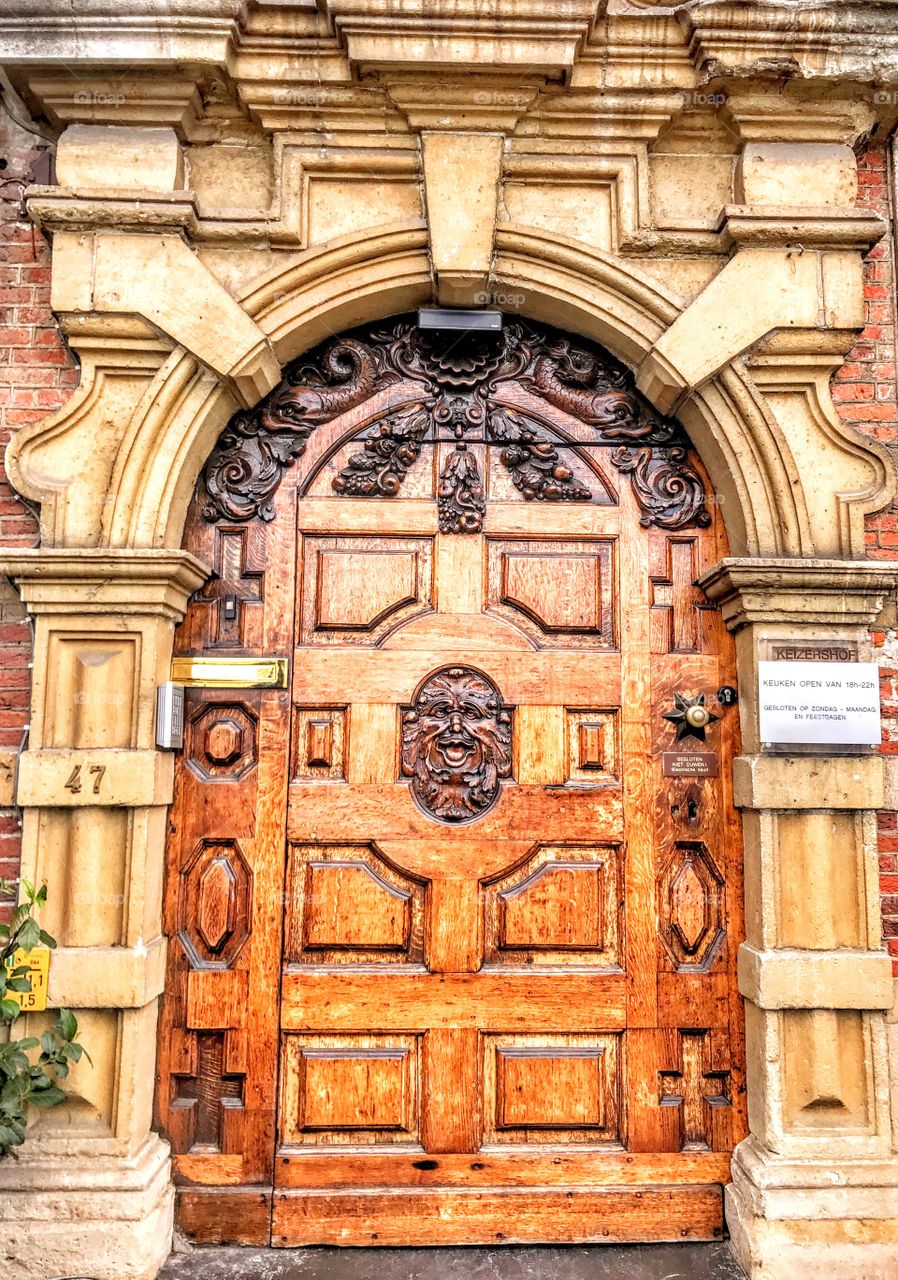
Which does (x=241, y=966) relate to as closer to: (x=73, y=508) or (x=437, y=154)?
(x=73, y=508)

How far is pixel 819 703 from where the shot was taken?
2.74 meters

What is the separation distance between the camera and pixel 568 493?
10.1 feet

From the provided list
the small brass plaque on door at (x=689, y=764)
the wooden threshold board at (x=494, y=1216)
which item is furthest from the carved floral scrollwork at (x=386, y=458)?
the wooden threshold board at (x=494, y=1216)

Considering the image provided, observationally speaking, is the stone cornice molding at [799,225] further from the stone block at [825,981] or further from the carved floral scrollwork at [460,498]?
the stone block at [825,981]

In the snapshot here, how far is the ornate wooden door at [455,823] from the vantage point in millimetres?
2777

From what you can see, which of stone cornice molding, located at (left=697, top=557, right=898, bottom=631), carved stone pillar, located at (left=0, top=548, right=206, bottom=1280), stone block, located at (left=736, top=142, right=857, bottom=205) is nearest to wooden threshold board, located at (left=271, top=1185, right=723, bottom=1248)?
carved stone pillar, located at (left=0, top=548, right=206, bottom=1280)

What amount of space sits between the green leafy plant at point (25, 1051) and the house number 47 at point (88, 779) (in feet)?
0.98

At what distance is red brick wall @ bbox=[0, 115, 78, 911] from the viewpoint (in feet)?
9.09

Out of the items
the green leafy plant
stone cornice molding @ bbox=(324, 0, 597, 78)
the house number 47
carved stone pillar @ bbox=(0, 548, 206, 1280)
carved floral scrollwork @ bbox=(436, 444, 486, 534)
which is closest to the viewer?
the green leafy plant

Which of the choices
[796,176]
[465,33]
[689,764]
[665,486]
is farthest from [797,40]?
[689,764]

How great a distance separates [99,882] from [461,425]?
6.21 ft

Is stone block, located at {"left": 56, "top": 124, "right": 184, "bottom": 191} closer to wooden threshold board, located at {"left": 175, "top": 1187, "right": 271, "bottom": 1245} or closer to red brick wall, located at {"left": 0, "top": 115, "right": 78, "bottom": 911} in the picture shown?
red brick wall, located at {"left": 0, "top": 115, "right": 78, "bottom": 911}

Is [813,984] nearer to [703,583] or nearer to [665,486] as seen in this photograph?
[703,583]

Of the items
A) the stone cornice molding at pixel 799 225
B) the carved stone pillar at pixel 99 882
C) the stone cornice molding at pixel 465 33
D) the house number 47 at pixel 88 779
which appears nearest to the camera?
the carved stone pillar at pixel 99 882
